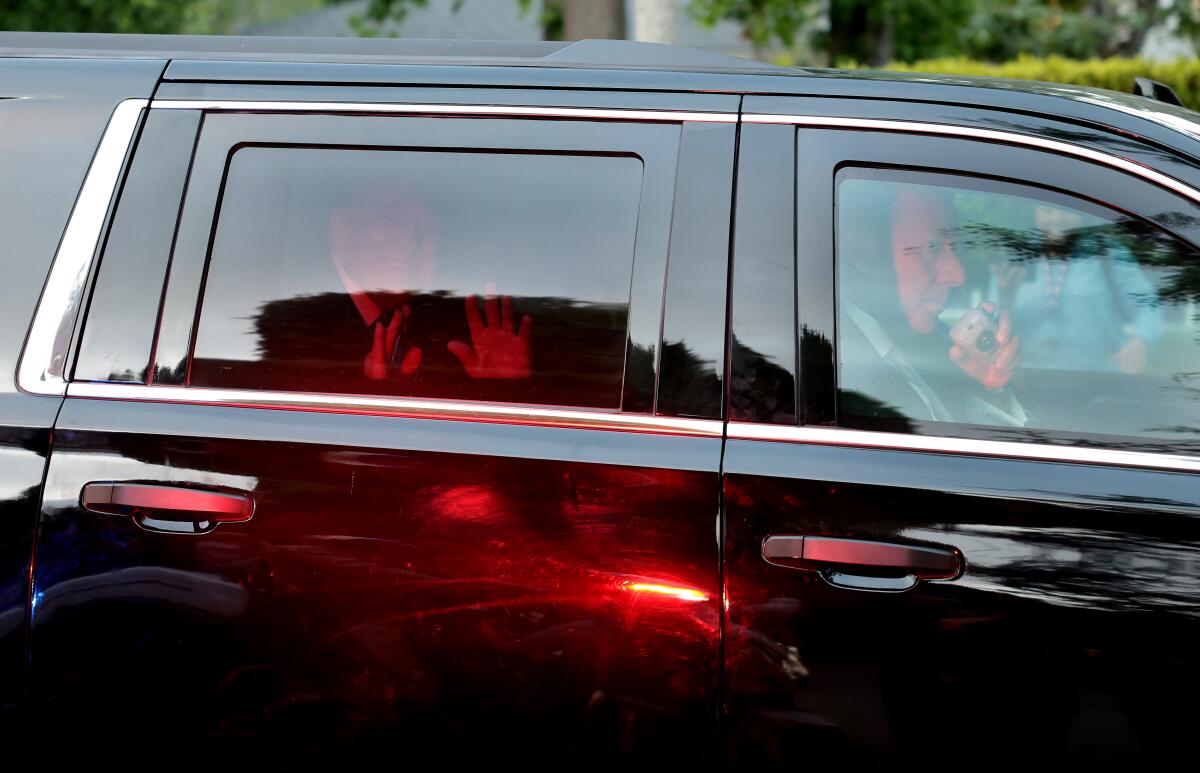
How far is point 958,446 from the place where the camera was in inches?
75.5

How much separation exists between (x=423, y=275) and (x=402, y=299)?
0.19ft

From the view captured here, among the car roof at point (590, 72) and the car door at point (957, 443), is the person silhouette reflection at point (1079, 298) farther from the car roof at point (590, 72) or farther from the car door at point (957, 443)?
the car roof at point (590, 72)

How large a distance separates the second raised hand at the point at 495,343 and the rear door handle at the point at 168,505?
0.46 m

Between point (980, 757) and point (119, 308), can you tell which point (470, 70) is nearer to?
point (119, 308)

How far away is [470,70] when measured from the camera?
2.22 m

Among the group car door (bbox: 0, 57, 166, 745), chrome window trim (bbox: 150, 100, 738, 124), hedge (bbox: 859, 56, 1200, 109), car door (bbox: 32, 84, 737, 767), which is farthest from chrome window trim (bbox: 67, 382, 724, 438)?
hedge (bbox: 859, 56, 1200, 109)

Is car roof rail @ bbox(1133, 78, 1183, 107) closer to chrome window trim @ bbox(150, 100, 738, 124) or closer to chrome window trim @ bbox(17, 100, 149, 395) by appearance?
chrome window trim @ bbox(150, 100, 738, 124)

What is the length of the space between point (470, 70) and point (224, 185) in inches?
20.6

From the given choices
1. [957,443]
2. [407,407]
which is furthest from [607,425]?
[957,443]

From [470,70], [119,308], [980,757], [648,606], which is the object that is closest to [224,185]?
[119,308]

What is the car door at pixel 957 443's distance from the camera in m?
1.80

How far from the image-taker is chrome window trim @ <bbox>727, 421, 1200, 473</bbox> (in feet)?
6.20

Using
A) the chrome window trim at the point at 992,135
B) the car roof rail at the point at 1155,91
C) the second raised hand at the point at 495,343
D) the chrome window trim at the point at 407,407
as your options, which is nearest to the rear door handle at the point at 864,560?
the chrome window trim at the point at 407,407

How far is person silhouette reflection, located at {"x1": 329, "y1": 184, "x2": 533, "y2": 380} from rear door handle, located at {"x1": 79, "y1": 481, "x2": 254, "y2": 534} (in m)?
0.33
